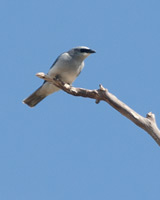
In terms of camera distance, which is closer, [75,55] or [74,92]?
[74,92]

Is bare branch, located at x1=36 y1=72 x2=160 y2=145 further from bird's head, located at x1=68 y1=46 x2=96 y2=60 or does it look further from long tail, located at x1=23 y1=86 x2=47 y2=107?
long tail, located at x1=23 y1=86 x2=47 y2=107

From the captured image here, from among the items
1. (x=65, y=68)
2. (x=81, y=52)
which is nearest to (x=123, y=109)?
(x=65, y=68)

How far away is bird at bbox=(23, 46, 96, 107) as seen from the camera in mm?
10305

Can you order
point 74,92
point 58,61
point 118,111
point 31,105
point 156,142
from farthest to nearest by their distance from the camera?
point 31,105
point 58,61
point 74,92
point 118,111
point 156,142

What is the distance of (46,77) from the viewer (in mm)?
9781

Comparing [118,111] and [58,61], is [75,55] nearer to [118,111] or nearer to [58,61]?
[58,61]

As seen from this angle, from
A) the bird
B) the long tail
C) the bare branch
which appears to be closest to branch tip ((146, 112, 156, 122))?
the bare branch

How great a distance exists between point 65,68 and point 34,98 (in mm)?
1323

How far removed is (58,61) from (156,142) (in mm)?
3433

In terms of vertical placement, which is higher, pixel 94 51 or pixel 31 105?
pixel 94 51

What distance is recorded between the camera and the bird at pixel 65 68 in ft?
33.8

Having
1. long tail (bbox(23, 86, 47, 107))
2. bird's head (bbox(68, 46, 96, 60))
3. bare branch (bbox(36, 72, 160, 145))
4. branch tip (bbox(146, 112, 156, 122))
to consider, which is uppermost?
bird's head (bbox(68, 46, 96, 60))

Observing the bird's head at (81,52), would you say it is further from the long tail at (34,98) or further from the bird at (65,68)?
the long tail at (34,98)

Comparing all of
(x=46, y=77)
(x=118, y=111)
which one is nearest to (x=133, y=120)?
(x=118, y=111)
